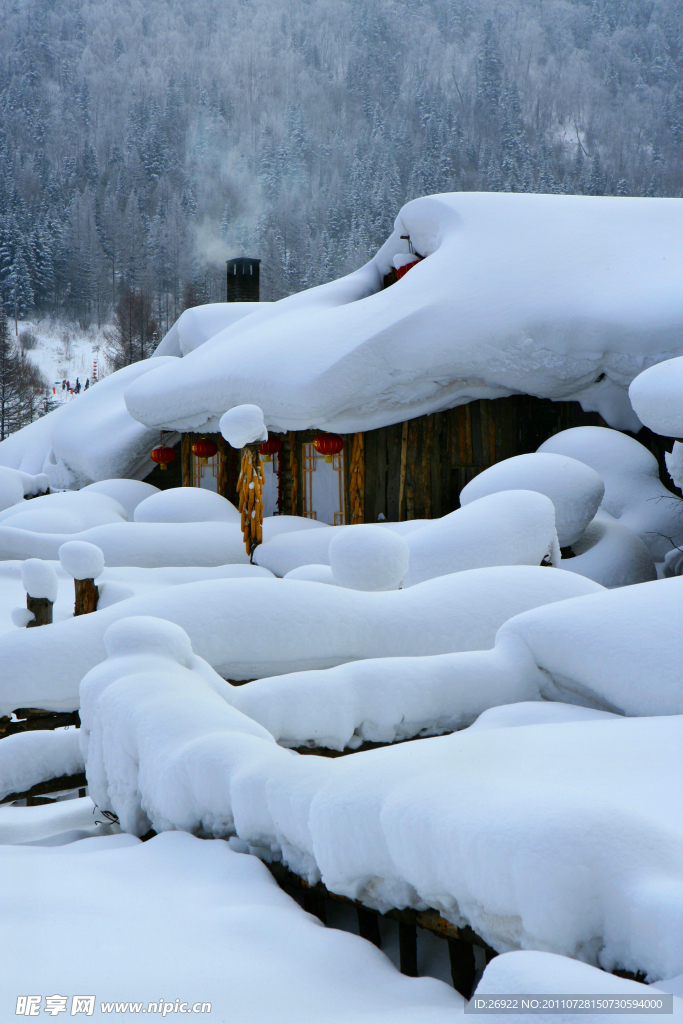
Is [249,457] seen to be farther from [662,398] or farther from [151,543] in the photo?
[662,398]

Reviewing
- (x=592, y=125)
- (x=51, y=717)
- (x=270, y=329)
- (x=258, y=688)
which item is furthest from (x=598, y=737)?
(x=592, y=125)

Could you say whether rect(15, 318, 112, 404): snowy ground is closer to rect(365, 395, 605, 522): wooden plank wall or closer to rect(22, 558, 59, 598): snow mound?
rect(365, 395, 605, 522): wooden plank wall

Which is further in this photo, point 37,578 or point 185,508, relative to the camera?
point 185,508

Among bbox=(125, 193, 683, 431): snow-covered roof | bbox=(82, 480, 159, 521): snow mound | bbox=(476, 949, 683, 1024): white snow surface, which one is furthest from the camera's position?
bbox=(82, 480, 159, 521): snow mound

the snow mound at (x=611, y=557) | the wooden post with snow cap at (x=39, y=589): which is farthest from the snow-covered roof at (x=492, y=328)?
the wooden post with snow cap at (x=39, y=589)

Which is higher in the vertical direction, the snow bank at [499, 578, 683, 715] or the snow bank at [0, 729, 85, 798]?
the snow bank at [499, 578, 683, 715]

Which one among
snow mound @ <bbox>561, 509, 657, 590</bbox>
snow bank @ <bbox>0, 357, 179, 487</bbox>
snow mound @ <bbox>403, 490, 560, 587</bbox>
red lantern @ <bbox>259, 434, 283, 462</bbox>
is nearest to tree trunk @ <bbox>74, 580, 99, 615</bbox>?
snow mound @ <bbox>403, 490, 560, 587</bbox>

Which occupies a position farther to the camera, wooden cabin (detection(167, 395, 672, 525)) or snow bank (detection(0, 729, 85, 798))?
wooden cabin (detection(167, 395, 672, 525))

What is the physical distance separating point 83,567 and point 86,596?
0.29 metres

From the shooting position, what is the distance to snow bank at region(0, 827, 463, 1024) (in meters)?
1.67

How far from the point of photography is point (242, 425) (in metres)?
8.38

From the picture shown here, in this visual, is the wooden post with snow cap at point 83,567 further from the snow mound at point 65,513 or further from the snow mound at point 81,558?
the snow mound at point 65,513

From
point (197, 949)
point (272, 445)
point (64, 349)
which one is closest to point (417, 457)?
point (272, 445)

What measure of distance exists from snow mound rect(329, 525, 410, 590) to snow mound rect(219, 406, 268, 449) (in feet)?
11.1
